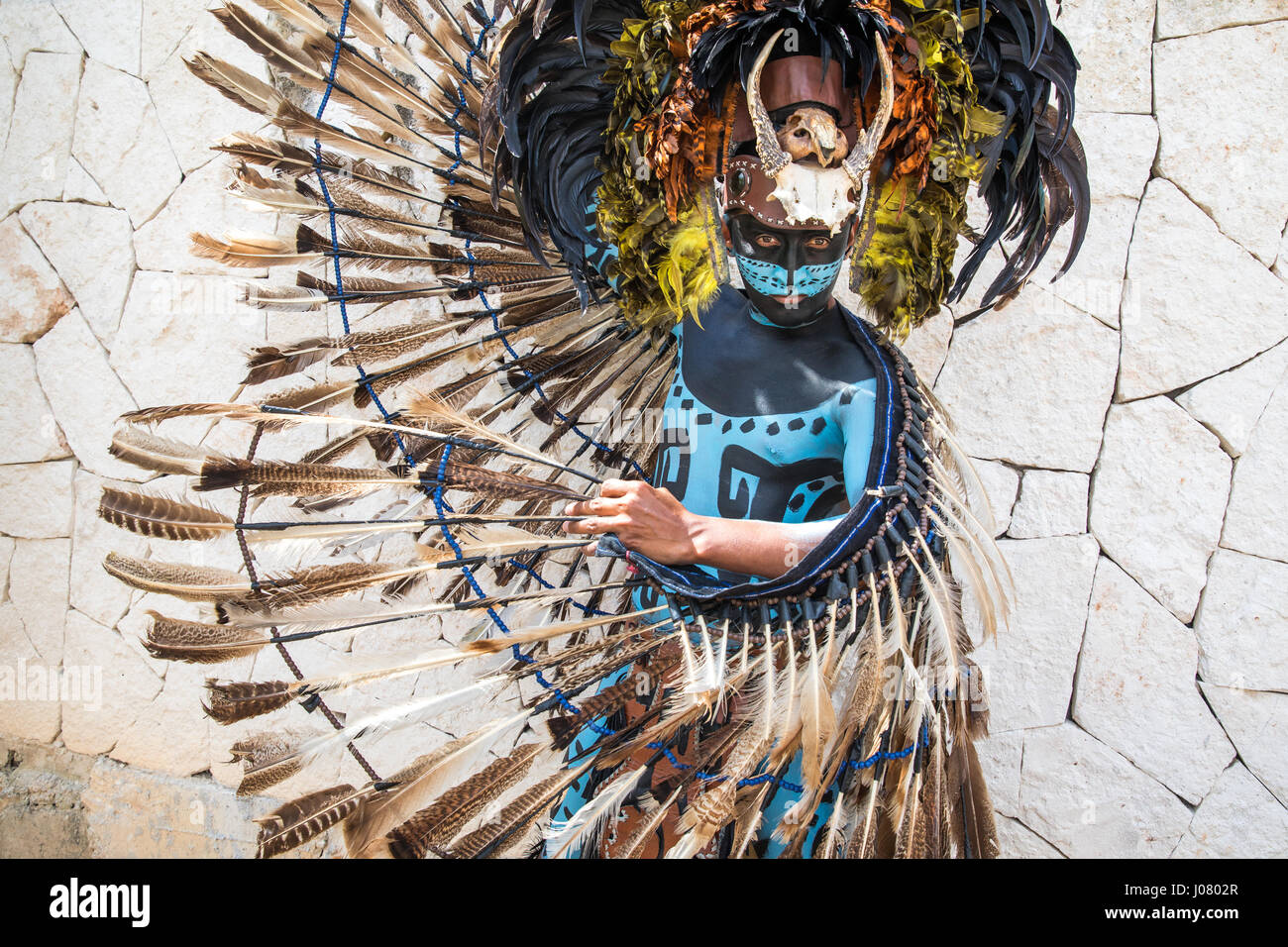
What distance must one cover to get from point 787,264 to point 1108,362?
42.0 inches

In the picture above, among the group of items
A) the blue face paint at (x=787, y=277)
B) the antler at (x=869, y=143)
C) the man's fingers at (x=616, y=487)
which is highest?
the antler at (x=869, y=143)

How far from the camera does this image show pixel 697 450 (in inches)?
61.5

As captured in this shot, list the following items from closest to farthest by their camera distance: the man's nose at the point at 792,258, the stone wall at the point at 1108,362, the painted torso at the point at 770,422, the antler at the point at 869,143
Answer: the antler at the point at 869,143
the man's nose at the point at 792,258
the painted torso at the point at 770,422
the stone wall at the point at 1108,362

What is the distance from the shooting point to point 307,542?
1.34m

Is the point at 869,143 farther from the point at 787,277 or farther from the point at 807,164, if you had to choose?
the point at 787,277

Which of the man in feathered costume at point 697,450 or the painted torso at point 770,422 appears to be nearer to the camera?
the man in feathered costume at point 697,450

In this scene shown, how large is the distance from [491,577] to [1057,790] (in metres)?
1.46

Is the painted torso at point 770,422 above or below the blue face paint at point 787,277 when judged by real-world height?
below

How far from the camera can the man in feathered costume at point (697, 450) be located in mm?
1271

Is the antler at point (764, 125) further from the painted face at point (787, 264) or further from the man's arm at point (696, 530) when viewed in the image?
the man's arm at point (696, 530)

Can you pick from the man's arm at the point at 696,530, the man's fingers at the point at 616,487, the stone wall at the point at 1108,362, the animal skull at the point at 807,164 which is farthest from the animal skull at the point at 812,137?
the stone wall at the point at 1108,362

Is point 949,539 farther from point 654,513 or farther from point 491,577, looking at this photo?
point 491,577

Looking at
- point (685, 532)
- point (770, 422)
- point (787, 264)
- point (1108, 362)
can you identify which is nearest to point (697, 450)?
point (770, 422)
